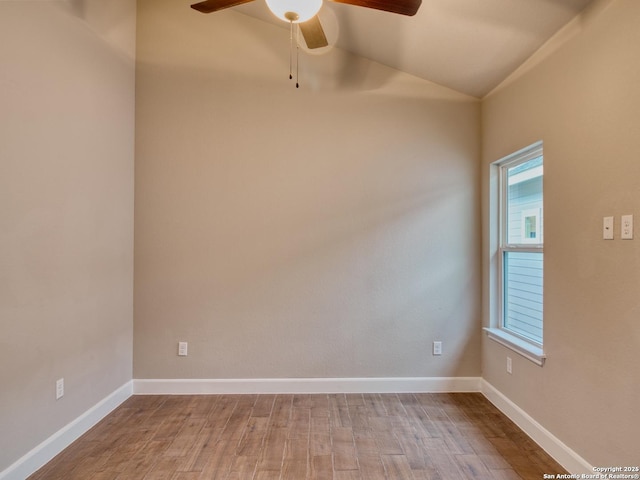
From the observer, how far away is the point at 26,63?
1873 millimetres

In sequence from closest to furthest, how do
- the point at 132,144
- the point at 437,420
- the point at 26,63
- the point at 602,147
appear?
the point at 602,147, the point at 26,63, the point at 437,420, the point at 132,144

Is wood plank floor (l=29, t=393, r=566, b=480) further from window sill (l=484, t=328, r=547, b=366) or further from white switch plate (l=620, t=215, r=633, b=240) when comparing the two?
white switch plate (l=620, t=215, r=633, b=240)

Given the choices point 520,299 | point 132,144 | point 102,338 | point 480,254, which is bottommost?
point 102,338

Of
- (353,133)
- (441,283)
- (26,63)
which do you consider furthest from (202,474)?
(353,133)

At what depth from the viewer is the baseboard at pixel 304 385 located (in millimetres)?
2910

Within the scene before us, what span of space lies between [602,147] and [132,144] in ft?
11.0

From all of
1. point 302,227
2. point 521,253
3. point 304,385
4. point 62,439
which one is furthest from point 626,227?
point 62,439

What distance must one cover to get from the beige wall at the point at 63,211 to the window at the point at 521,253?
3105 millimetres

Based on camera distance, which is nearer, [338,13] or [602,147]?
[602,147]

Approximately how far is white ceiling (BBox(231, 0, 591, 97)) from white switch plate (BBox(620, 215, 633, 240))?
3.96 feet

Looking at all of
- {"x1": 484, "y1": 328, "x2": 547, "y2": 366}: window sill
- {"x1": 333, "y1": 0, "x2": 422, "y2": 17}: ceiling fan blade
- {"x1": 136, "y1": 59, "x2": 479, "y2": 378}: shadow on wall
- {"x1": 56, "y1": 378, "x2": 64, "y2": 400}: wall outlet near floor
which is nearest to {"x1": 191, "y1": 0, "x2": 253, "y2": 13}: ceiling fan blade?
{"x1": 333, "y1": 0, "x2": 422, "y2": 17}: ceiling fan blade

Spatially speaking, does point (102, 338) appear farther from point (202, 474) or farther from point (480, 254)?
point (480, 254)

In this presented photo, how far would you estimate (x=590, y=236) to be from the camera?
71.8 inches

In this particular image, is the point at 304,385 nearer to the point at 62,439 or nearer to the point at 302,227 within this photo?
the point at 302,227
